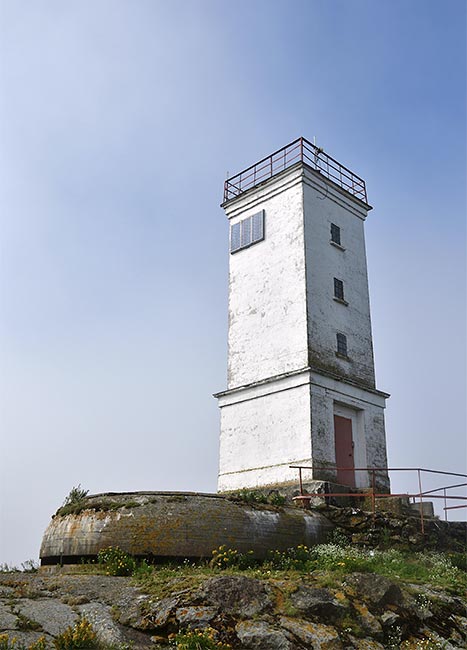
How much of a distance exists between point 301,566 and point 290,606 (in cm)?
330

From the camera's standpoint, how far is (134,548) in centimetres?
1236

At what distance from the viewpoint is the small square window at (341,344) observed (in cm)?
2057

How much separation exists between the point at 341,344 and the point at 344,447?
11.1 ft

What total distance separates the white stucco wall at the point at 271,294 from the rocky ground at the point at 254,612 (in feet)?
31.1

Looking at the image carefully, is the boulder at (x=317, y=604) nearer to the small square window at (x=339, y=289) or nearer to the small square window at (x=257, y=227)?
the small square window at (x=339, y=289)

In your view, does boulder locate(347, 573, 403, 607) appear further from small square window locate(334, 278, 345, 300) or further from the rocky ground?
small square window locate(334, 278, 345, 300)

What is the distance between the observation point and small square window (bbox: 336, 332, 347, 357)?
67.5 feet

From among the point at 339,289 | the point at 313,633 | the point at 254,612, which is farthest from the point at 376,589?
the point at 339,289

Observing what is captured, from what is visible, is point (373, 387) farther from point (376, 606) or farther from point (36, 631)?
point (36, 631)

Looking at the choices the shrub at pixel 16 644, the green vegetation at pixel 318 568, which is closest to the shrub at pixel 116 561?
the green vegetation at pixel 318 568

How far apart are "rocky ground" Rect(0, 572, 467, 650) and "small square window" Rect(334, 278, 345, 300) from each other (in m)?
12.0

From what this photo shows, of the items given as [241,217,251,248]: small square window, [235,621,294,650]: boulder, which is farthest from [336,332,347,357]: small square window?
[235,621,294,650]: boulder

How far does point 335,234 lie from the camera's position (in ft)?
73.4

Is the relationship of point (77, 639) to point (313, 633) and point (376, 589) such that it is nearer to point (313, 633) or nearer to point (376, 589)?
point (313, 633)
